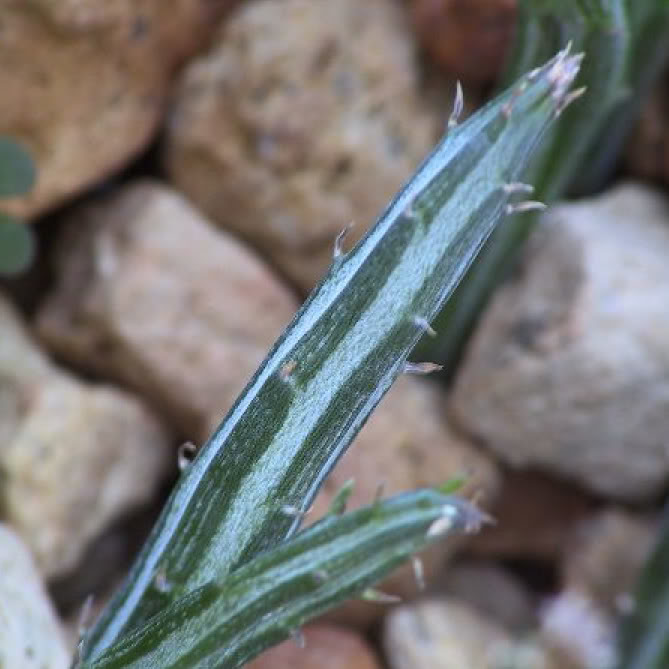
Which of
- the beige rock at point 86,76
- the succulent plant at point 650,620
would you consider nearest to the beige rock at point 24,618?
the beige rock at point 86,76

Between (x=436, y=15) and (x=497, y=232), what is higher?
(x=436, y=15)

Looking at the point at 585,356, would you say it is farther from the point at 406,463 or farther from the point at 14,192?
the point at 14,192

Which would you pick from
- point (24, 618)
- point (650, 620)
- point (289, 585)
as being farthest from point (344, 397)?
point (650, 620)

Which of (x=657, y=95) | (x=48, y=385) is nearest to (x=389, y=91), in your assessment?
(x=657, y=95)

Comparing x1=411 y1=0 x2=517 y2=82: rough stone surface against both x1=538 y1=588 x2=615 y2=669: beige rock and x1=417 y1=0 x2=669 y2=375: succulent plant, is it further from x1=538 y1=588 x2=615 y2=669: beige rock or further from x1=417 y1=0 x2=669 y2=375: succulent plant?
x1=538 y1=588 x2=615 y2=669: beige rock

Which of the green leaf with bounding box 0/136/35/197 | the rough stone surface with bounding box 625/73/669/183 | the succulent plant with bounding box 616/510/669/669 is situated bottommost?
the succulent plant with bounding box 616/510/669/669

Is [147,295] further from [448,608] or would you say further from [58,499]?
[448,608]

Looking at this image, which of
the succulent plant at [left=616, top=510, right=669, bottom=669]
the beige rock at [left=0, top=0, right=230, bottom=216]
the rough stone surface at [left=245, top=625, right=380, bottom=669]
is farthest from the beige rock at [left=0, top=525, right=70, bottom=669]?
the succulent plant at [left=616, top=510, right=669, bottom=669]
